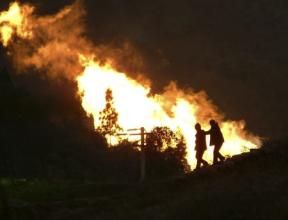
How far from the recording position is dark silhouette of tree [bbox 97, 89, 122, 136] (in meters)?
47.9

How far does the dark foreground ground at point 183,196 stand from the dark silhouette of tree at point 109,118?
48.5 ft

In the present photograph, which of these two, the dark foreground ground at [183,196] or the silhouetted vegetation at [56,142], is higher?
the silhouetted vegetation at [56,142]

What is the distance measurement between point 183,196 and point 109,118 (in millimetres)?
25580

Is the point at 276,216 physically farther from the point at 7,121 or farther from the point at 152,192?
the point at 7,121

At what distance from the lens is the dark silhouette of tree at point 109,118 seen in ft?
157

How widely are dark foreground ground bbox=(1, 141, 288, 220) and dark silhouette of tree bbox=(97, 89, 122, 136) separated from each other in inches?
582

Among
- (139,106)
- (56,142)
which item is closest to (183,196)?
(139,106)

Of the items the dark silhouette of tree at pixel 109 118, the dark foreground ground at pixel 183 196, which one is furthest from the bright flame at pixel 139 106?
the dark foreground ground at pixel 183 196

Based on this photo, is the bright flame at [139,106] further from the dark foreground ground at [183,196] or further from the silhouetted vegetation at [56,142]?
the dark foreground ground at [183,196]

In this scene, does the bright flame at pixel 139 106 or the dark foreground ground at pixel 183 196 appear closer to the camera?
the dark foreground ground at pixel 183 196

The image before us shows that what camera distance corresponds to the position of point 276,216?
672 inches

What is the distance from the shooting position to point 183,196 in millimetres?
23625

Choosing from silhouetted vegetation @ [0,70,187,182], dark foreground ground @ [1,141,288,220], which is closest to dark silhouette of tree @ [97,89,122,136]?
silhouetted vegetation @ [0,70,187,182]

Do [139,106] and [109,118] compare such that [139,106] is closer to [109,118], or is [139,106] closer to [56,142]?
[109,118]
